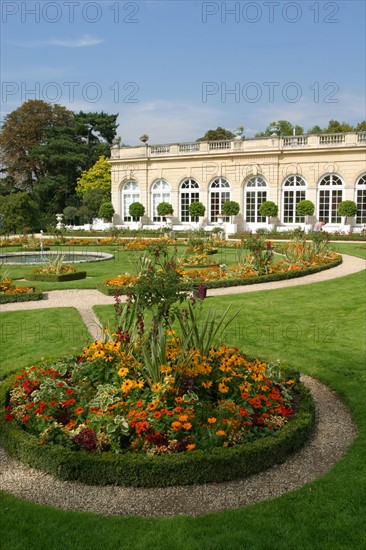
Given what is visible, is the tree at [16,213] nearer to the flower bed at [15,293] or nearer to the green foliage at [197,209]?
the green foliage at [197,209]

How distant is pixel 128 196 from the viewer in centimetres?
4144

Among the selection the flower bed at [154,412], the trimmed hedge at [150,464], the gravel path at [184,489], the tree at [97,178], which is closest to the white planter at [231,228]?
the tree at [97,178]

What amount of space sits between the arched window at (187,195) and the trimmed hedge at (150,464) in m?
34.7

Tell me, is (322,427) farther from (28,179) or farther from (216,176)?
(28,179)

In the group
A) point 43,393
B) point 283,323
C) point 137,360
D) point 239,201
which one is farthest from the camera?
point 239,201

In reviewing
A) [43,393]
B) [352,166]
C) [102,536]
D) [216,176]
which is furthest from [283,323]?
[216,176]

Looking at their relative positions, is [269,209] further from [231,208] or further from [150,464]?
[150,464]

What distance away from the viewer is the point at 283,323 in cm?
913

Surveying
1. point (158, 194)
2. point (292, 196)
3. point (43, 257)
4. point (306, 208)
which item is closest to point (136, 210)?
point (158, 194)

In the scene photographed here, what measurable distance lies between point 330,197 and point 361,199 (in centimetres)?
190

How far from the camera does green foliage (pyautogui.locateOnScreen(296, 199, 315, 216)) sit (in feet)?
109

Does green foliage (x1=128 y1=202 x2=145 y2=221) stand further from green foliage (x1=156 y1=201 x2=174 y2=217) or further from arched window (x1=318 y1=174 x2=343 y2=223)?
arched window (x1=318 y1=174 x2=343 y2=223)

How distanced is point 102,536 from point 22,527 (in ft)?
1.77

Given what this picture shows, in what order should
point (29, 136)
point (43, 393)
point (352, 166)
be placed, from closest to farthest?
point (43, 393) < point (352, 166) < point (29, 136)
